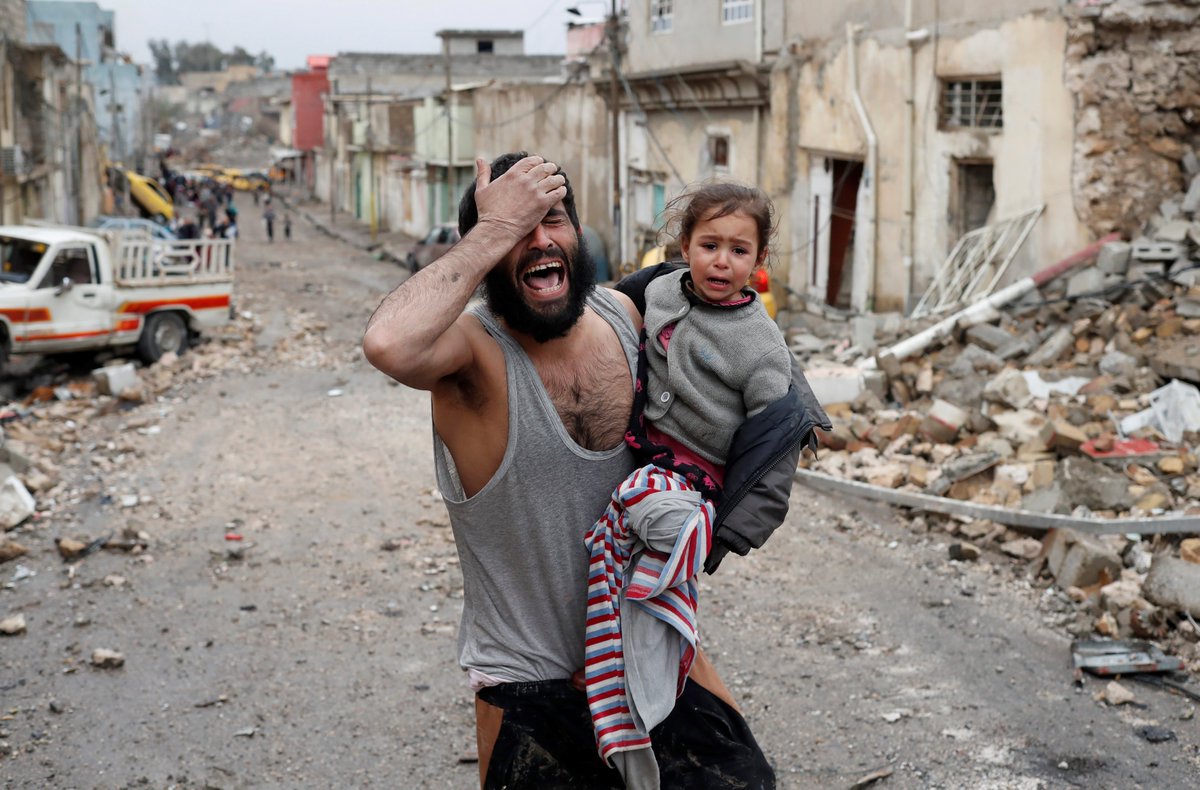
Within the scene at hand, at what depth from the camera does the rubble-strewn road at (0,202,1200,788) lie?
15.8 ft

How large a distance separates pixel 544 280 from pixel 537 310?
0.21ft

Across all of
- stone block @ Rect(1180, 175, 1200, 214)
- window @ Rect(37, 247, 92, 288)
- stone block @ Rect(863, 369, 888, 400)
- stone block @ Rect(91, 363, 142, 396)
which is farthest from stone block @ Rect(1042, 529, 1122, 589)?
window @ Rect(37, 247, 92, 288)

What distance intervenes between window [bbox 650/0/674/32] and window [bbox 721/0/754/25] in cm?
179

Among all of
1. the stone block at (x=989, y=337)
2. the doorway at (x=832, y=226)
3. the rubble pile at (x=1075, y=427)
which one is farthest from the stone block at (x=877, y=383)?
the doorway at (x=832, y=226)

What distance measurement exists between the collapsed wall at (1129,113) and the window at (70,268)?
1037 cm

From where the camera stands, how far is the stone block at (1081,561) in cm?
633

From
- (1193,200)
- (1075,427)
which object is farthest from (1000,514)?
(1193,200)

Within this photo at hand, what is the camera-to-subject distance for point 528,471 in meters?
2.72

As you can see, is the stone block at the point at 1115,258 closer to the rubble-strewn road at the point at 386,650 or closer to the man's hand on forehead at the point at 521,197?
the rubble-strewn road at the point at 386,650

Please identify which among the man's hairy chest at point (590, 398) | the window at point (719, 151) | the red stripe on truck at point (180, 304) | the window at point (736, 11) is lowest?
the red stripe on truck at point (180, 304)

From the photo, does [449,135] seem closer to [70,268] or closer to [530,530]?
[70,268]

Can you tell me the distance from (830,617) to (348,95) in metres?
43.4

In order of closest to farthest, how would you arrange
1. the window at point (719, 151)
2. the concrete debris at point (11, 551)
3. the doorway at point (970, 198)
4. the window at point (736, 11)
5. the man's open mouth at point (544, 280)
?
1. the man's open mouth at point (544, 280)
2. the concrete debris at point (11, 551)
3. the doorway at point (970, 198)
4. the window at point (736, 11)
5. the window at point (719, 151)

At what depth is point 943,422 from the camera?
8.74m
